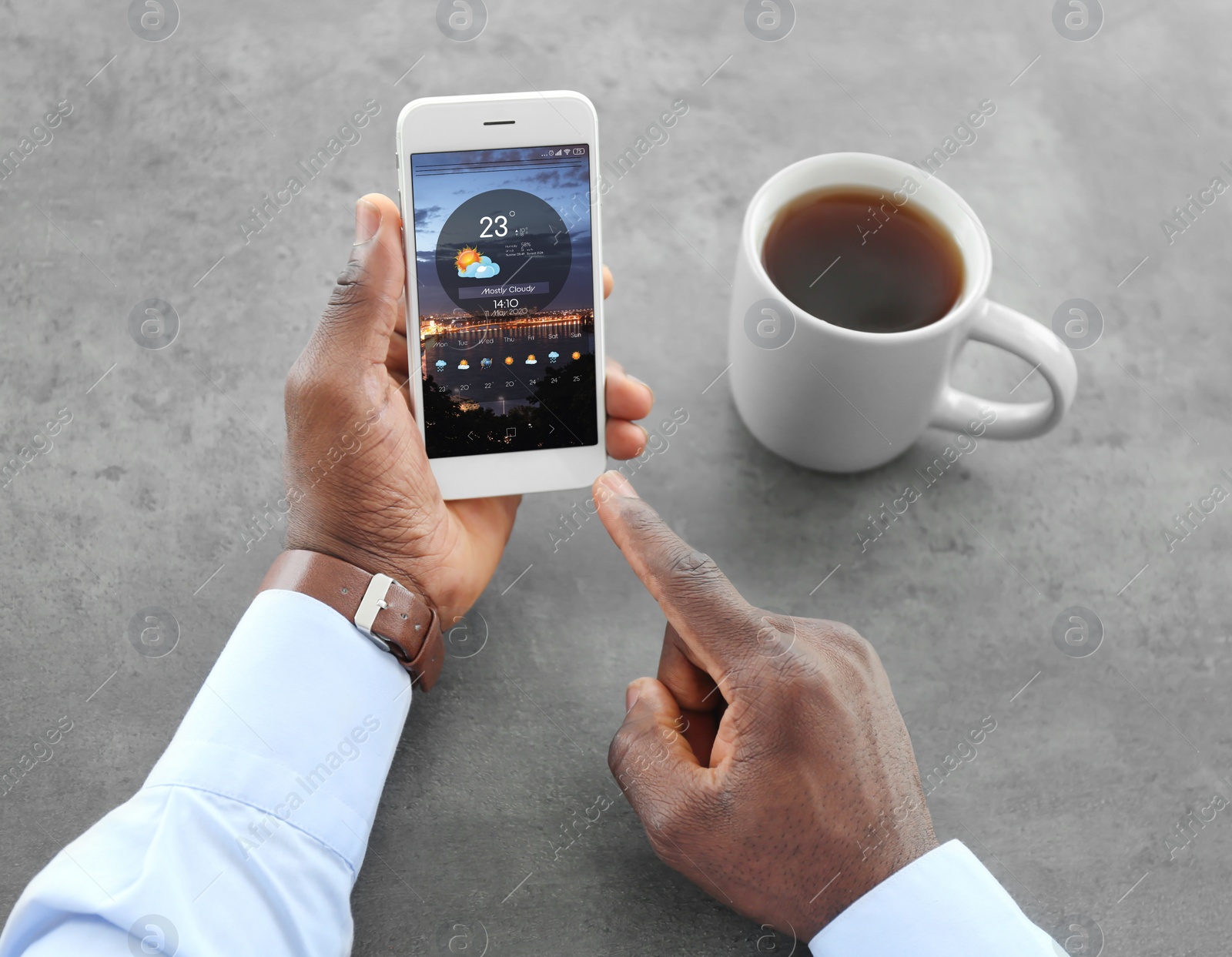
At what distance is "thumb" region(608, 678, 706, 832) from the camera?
690 mm

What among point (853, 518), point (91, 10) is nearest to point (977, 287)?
point (853, 518)

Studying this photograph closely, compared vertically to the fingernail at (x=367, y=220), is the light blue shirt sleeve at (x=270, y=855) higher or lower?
lower

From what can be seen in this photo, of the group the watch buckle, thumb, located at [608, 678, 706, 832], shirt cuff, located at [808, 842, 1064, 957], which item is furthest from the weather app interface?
shirt cuff, located at [808, 842, 1064, 957]

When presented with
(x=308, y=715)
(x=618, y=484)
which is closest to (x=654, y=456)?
(x=618, y=484)

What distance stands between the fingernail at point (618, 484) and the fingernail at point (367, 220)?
275 millimetres

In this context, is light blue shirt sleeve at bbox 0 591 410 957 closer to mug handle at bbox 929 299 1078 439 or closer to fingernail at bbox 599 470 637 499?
fingernail at bbox 599 470 637 499

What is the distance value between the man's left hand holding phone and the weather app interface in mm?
29

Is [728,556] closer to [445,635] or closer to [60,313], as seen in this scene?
[445,635]

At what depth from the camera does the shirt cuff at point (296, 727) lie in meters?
0.68

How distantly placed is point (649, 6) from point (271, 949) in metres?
1.06

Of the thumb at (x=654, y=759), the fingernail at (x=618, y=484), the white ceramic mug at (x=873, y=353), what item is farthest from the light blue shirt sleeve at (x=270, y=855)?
the white ceramic mug at (x=873, y=353)

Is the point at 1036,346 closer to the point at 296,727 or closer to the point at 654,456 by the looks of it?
the point at 654,456

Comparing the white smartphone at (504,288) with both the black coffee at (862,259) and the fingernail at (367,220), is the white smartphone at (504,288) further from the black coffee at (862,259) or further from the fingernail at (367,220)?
the black coffee at (862,259)

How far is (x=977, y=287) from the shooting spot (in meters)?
0.74
